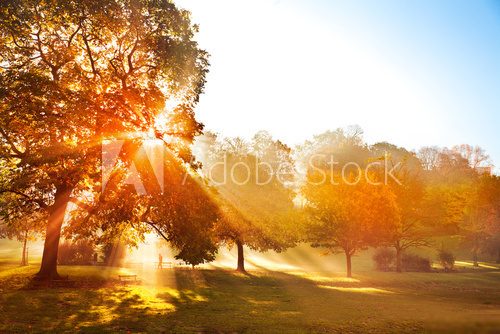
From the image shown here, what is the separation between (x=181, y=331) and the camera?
Result: 14.1 m

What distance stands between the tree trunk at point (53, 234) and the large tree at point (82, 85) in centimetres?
7

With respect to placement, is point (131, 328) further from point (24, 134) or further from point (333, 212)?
point (333, 212)

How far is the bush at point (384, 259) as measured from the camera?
57.0m

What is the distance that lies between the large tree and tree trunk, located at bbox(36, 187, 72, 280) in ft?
0.23

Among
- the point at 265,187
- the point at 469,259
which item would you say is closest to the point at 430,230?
the point at 265,187

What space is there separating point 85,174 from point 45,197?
834cm

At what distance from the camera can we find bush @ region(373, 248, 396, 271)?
5705cm

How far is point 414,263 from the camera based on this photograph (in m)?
55.9

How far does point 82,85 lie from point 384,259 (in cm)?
5004

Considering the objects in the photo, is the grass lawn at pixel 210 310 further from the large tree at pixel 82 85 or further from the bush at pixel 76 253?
the bush at pixel 76 253

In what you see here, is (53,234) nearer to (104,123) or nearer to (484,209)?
(104,123)

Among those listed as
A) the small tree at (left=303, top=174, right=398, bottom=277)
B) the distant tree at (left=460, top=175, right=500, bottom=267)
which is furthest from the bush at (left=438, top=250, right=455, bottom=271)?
the small tree at (left=303, top=174, right=398, bottom=277)

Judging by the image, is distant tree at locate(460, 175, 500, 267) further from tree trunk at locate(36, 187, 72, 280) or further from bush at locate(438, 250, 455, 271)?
tree trunk at locate(36, 187, 72, 280)

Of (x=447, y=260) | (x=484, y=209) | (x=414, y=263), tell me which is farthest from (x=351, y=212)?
(x=484, y=209)
